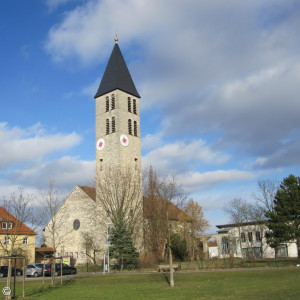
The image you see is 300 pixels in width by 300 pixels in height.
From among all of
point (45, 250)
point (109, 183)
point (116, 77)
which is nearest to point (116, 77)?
point (116, 77)

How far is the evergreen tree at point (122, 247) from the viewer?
35.4 m

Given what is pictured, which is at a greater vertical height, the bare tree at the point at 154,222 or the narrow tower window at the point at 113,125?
the narrow tower window at the point at 113,125

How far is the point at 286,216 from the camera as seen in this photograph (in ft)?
102

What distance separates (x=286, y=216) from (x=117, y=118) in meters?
26.1

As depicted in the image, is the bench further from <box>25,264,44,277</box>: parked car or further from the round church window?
the round church window

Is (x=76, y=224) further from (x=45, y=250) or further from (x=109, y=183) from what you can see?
(x=109, y=183)

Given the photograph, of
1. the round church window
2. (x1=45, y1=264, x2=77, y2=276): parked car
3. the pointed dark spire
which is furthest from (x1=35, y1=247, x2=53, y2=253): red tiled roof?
the pointed dark spire

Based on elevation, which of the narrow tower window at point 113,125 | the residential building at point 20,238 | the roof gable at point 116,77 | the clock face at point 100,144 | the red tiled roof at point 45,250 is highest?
the roof gable at point 116,77

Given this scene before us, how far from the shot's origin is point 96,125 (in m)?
51.1

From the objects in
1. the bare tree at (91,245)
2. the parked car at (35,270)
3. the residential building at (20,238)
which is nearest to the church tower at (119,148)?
the bare tree at (91,245)

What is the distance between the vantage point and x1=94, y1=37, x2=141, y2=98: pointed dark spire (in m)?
50.8

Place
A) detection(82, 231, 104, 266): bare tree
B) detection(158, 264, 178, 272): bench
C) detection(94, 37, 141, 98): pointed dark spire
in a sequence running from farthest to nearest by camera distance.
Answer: detection(94, 37, 141, 98): pointed dark spire, detection(82, 231, 104, 266): bare tree, detection(158, 264, 178, 272): bench

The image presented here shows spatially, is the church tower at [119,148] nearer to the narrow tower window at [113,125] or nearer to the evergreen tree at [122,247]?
the narrow tower window at [113,125]

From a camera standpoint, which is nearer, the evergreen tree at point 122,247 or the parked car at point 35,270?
the parked car at point 35,270
